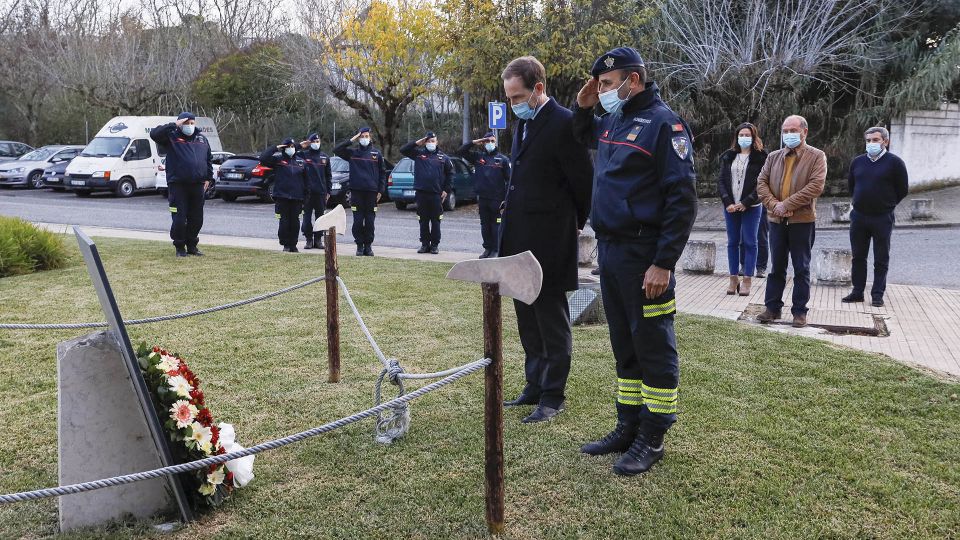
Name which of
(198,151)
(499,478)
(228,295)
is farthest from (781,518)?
(198,151)

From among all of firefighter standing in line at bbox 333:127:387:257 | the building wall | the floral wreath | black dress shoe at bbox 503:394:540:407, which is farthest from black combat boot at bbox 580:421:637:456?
the building wall

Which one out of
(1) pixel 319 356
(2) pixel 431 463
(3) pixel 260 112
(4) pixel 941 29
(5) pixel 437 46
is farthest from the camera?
(3) pixel 260 112

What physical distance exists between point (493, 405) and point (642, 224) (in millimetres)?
1196

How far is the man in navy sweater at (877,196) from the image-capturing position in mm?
8422

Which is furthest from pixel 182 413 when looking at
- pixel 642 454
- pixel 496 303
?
pixel 642 454

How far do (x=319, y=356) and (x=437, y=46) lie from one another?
1868cm

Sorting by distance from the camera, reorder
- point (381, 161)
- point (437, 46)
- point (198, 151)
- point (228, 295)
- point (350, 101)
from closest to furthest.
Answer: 1. point (228, 295)
2. point (198, 151)
3. point (381, 161)
4. point (437, 46)
5. point (350, 101)

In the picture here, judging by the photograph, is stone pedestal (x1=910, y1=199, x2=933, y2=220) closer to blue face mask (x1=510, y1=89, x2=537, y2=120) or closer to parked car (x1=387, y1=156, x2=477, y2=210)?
parked car (x1=387, y1=156, x2=477, y2=210)

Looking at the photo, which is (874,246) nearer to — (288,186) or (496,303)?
(496,303)

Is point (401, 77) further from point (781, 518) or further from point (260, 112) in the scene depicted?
point (781, 518)

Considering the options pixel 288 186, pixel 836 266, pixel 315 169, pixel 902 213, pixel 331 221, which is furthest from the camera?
pixel 902 213

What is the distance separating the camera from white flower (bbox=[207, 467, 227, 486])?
355 centimetres

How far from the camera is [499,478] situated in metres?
3.44

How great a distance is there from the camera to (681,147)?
12.5ft
